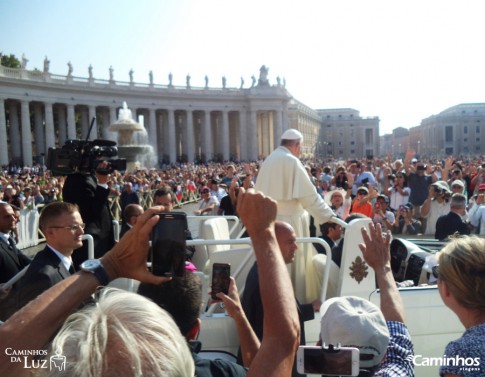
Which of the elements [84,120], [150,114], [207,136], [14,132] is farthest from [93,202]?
[207,136]

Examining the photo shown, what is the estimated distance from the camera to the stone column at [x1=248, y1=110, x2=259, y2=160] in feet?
250

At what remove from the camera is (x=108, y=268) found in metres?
2.04

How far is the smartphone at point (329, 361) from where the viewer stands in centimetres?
191

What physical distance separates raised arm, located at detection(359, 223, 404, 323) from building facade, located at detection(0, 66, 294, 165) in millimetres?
51227

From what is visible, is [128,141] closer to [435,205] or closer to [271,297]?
[435,205]

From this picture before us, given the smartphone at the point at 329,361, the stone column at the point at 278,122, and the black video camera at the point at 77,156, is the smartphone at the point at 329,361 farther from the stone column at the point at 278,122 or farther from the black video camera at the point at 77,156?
the stone column at the point at 278,122

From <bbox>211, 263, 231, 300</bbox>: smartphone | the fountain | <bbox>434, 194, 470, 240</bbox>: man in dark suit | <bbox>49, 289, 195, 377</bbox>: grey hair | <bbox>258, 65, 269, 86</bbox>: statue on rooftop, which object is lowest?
<bbox>434, 194, 470, 240</bbox>: man in dark suit

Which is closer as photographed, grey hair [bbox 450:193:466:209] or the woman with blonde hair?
the woman with blonde hair

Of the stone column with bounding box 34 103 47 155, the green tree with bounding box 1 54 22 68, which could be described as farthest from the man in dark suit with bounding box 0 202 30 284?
the green tree with bounding box 1 54 22 68

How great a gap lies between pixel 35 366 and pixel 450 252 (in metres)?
1.83

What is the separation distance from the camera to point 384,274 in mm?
2822

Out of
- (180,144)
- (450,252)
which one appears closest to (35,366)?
(450,252)

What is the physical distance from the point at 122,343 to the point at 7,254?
416 centimetres

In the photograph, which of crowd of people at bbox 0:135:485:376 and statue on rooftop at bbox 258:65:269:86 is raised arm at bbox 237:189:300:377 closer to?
crowd of people at bbox 0:135:485:376
